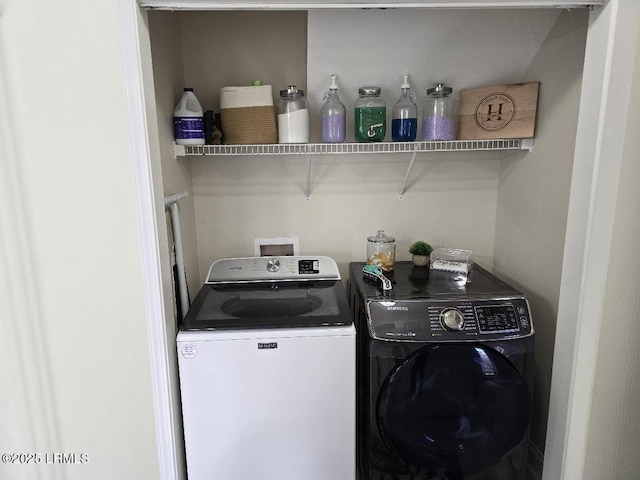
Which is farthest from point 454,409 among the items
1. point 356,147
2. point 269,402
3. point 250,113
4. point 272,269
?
point 250,113

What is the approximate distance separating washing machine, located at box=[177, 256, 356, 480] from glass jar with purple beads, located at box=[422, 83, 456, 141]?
0.90 metres

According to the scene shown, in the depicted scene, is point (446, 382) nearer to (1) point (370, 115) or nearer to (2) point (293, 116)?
(1) point (370, 115)

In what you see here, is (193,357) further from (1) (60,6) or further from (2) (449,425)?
(1) (60,6)

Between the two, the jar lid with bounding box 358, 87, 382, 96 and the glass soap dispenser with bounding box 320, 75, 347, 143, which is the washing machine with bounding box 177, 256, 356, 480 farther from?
the jar lid with bounding box 358, 87, 382, 96

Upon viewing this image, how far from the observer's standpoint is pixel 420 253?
6.71 ft

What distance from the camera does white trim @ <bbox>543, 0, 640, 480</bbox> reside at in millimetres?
1195

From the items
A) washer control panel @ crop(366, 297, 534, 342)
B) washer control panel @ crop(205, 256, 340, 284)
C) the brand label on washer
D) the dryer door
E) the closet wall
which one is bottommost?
the dryer door

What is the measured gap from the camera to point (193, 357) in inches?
56.8

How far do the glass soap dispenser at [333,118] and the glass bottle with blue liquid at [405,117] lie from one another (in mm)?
240

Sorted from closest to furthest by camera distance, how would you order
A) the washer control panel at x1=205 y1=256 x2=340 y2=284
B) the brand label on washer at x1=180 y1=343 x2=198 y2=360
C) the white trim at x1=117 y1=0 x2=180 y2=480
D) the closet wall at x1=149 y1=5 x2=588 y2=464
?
1. the white trim at x1=117 y1=0 x2=180 y2=480
2. the brand label on washer at x1=180 y1=343 x2=198 y2=360
3. the closet wall at x1=149 y1=5 x2=588 y2=464
4. the washer control panel at x1=205 y1=256 x2=340 y2=284

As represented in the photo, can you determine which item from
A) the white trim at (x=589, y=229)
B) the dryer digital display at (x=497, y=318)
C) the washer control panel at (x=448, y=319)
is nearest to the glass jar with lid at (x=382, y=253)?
the washer control panel at (x=448, y=319)

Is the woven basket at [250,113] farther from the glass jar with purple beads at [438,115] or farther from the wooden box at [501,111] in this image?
the wooden box at [501,111]

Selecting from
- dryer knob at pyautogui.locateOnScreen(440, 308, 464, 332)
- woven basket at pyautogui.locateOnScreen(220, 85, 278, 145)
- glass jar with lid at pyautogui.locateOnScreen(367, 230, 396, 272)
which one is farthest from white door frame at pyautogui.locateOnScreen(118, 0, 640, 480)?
glass jar with lid at pyautogui.locateOnScreen(367, 230, 396, 272)

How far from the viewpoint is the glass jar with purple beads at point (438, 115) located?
1826 mm
